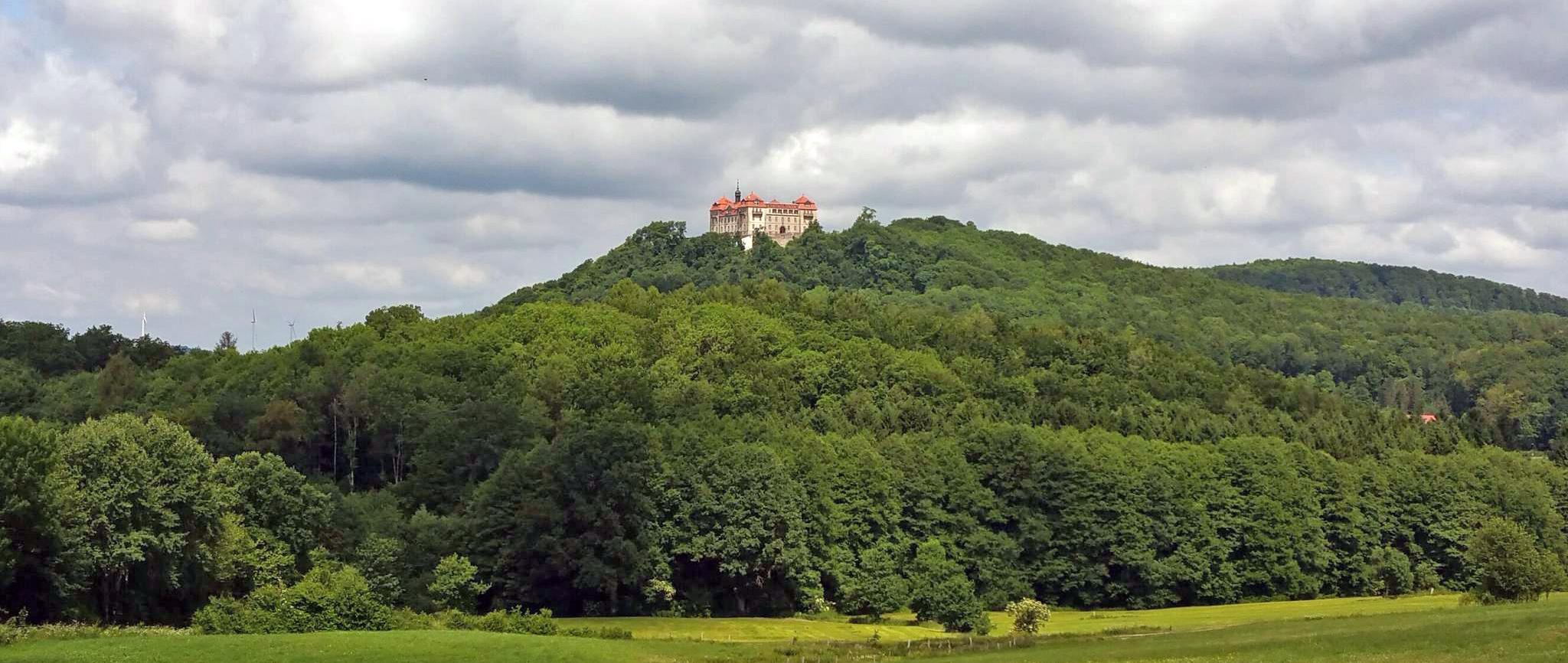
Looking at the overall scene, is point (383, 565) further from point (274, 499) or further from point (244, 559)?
point (244, 559)

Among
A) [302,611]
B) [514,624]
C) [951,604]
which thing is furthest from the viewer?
[951,604]

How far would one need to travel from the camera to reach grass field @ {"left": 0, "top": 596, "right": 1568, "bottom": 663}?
2525 inches

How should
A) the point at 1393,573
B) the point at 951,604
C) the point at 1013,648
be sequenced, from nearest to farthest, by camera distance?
the point at 1013,648 < the point at 951,604 < the point at 1393,573

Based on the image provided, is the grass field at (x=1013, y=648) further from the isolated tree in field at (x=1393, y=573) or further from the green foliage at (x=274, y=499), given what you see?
the isolated tree in field at (x=1393, y=573)

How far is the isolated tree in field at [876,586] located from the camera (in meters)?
110

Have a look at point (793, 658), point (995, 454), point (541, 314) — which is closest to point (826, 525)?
point (995, 454)

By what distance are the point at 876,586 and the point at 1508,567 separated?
36.4 m

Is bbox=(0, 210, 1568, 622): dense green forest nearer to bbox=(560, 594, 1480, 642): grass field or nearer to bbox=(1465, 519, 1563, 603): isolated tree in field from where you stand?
bbox=(560, 594, 1480, 642): grass field

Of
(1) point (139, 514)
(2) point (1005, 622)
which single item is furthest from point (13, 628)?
(2) point (1005, 622)

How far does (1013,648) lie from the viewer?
3120 inches

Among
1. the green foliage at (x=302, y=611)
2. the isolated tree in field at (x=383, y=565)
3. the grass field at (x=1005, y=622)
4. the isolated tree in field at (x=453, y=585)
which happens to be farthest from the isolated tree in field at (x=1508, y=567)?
the green foliage at (x=302, y=611)

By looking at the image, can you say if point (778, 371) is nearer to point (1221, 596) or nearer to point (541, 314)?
point (541, 314)

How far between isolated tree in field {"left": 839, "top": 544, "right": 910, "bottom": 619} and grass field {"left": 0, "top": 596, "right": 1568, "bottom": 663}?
73.6ft

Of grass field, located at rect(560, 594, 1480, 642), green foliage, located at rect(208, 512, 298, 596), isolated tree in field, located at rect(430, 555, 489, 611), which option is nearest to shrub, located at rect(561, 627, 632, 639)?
grass field, located at rect(560, 594, 1480, 642)
